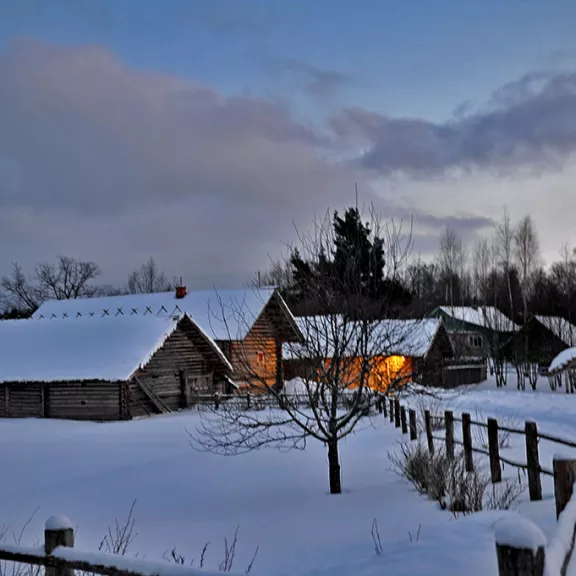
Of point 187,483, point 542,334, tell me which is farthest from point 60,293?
point 187,483

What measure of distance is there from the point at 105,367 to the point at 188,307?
1343 cm

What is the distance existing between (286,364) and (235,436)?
2468cm

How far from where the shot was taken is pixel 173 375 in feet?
103

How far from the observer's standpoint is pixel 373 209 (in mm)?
12883

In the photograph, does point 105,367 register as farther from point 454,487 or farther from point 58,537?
point 58,537

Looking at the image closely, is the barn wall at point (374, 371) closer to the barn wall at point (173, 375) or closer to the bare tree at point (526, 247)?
the barn wall at point (173, 375)

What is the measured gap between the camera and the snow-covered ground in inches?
265

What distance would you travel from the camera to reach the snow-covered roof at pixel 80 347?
27656mm

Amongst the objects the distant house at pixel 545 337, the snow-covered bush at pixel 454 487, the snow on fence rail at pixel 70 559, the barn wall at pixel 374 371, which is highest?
the distant house at pixel 545 337

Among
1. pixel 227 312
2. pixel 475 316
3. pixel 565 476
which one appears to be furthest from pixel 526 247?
pixel 565 476

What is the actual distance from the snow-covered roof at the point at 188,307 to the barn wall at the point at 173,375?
4.10 meters

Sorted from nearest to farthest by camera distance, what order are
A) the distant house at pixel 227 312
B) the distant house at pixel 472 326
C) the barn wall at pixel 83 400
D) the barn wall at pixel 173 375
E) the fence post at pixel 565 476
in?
the fence post at pixel 565 476 → the barn wall at pixel 83 400 → the barn wall at pixel 173 375 → the distant house at pixel 227 312 → the distant house at pixel 472 326

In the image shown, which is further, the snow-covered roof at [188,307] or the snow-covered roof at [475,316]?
the snow-covered roof at [475,316]

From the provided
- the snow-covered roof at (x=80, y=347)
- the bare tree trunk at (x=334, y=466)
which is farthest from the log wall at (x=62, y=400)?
the bare tree trunk at (x=334, y=466)
